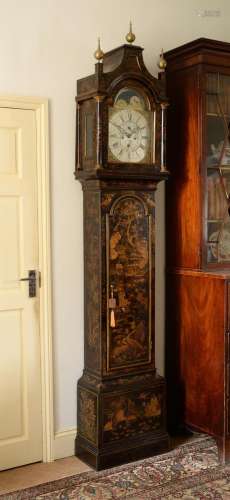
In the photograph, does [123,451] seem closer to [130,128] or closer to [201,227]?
[201,227]

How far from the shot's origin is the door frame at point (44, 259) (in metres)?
3.06

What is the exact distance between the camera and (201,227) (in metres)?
3.22

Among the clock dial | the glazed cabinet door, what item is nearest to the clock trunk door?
the glazed cabinet door

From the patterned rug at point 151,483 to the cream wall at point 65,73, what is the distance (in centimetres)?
40

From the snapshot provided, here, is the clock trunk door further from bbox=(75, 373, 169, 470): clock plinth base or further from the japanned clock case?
the japanned clock case

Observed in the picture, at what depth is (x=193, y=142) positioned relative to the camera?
323cm

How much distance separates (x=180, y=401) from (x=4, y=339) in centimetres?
111

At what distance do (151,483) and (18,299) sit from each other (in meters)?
1.13

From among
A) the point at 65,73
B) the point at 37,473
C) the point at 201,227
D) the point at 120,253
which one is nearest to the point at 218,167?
the point at 201,227

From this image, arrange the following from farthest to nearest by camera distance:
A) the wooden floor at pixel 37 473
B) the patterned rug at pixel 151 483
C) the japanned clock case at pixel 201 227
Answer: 1. the japanned clock case at pixel 201 227
2. the wooden floor at pixel 37 473
3. the patterned rug at pixel 151 483

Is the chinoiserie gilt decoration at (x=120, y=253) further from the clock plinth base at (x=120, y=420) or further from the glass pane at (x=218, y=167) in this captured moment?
the glass pane at (x=218, y=167)

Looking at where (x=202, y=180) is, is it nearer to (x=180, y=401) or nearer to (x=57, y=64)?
(x=57, y=64)

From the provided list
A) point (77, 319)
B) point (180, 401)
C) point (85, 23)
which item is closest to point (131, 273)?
point (77, 319)

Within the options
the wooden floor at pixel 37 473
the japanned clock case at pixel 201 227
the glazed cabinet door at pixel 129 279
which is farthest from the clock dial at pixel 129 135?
the wooden floor at pixel 37 473
